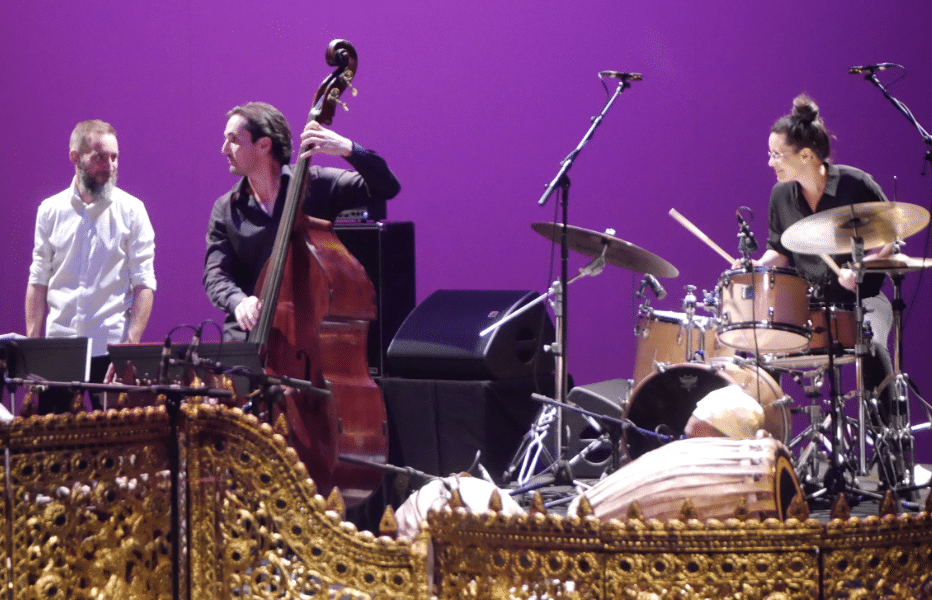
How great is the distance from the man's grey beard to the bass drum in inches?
102

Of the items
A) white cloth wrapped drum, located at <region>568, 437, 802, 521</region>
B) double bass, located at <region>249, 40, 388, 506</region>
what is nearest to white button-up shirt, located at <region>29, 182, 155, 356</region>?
double bass, located at <region>249, 40, 388, 506</region>

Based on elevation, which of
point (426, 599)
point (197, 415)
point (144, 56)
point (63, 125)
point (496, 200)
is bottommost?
point (426, 599)

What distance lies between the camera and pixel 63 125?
6.51m

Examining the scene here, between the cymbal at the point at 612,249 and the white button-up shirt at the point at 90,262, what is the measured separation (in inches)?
74.9

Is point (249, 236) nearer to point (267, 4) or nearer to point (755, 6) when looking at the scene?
point (267, 4)

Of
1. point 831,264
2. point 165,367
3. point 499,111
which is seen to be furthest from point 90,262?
point 831,264

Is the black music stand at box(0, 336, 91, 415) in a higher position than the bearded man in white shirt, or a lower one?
lower

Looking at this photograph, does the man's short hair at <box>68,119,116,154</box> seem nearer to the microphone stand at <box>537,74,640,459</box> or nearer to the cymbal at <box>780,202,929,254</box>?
the microphone stand at <box>537,74,640,459</box>

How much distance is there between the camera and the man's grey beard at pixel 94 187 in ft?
15.1

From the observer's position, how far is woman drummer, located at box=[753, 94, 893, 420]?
16.1 feet

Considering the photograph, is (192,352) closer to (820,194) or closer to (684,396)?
(684,396)

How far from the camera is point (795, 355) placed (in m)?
4.77

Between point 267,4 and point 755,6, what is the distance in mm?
2983

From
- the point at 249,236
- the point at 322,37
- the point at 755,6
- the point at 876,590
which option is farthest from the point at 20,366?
the point at 755,6
